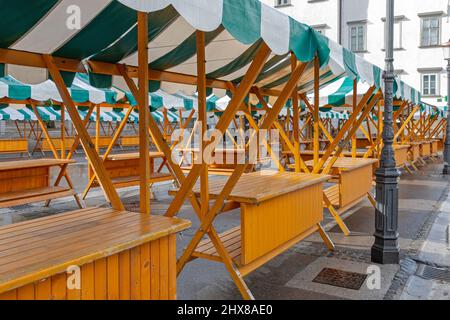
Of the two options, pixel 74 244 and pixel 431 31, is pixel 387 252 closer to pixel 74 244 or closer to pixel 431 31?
pixel 74 244

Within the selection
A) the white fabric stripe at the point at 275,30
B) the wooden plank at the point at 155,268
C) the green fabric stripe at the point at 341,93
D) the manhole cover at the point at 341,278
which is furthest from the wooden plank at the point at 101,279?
the green fabric stripe at the point at 341,93

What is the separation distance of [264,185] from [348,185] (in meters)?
2.75

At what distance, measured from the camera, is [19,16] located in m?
3.09

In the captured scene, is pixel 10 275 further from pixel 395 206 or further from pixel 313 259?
pixel 395 206

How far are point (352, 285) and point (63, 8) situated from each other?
378 cm

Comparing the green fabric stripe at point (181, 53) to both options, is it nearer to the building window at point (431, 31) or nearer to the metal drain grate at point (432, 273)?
A: the metal drain grate at point (432, 273)

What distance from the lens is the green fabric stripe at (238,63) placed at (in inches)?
204

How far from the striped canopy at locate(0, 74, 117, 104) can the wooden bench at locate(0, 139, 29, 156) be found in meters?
15.6

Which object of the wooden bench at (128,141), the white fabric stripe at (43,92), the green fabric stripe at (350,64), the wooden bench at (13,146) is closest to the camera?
the green fabric stripe at (350,64)

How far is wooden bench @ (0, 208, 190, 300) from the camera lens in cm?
218

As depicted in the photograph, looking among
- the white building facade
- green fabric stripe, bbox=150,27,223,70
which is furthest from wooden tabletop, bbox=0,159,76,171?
the white building facade

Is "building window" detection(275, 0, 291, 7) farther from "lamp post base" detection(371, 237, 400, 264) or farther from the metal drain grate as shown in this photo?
the metal drain grate

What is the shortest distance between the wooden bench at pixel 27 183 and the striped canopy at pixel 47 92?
1.21 meters

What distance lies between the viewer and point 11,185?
7.79m
